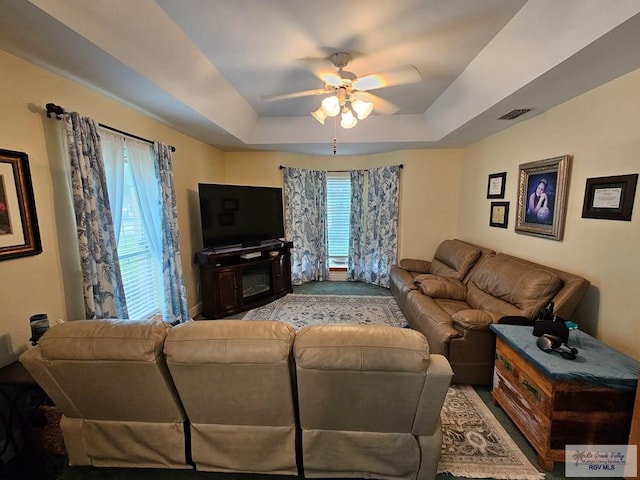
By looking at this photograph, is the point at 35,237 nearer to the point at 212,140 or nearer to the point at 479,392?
the point at 212,140

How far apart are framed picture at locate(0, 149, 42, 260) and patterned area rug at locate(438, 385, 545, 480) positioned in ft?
9.58

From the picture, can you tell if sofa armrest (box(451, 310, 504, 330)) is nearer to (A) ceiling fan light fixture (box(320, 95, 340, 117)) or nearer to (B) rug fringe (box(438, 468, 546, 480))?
(B) rug fringe (box(438, 468, 546, 480))

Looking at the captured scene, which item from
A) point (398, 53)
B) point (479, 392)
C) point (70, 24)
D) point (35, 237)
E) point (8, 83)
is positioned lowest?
point (479, 392)

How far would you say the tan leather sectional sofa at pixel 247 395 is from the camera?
3.99ft

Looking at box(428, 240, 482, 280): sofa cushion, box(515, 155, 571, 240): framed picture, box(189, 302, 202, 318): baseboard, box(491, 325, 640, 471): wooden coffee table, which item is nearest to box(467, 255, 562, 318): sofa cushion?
box(428, 240, 482, 280): sofa cushion

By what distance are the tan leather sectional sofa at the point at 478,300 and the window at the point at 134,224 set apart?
9.57 feet

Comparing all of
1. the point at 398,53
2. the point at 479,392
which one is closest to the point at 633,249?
the point at 479,392

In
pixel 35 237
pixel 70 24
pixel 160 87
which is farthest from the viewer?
pixel 160 87

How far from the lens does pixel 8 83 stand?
64.7 inches

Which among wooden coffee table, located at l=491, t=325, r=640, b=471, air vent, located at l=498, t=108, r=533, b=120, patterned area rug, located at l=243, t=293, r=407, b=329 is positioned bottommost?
patterned area rug, located at l=243, t=293, r=407, b=329

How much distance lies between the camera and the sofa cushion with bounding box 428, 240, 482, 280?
346cm

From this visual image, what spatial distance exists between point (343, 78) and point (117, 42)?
1547 mm

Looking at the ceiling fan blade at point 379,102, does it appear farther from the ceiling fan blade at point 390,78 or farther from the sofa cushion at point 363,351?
the sofa cushion at point 363,351

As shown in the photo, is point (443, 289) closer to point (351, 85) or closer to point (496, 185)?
point (496, 185)
